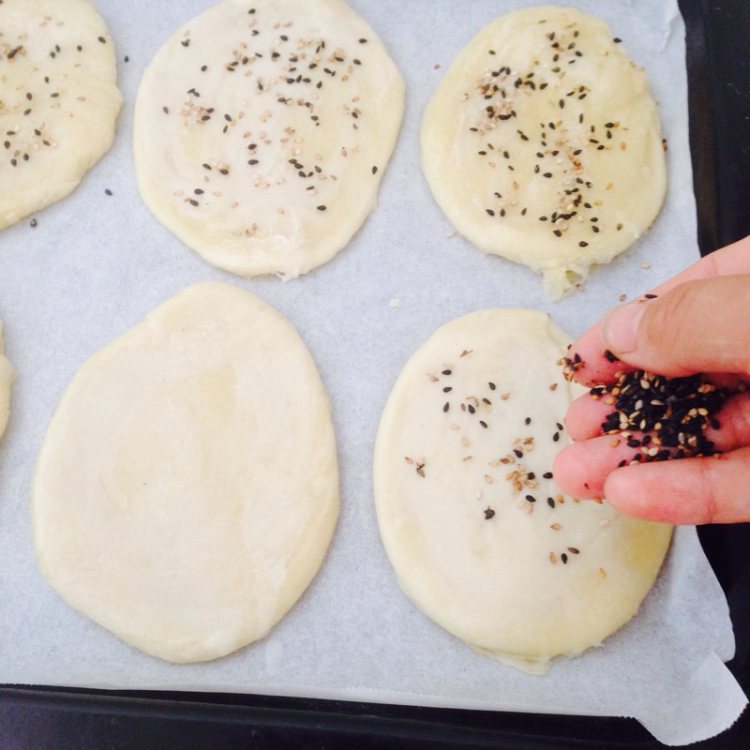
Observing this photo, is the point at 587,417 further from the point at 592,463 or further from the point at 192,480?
the point at 192,480

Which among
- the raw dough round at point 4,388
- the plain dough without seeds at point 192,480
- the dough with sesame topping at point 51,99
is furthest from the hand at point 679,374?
the dough with sesame topping at point 51,99

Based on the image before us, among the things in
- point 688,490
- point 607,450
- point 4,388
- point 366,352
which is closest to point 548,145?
point 366,352

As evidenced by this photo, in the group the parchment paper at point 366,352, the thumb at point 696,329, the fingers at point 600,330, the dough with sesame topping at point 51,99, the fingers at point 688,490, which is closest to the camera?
the thumb at point 696,329

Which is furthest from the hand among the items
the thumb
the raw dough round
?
the raw dough round

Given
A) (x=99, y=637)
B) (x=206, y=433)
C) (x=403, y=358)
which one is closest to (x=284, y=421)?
(x=206, y=433)

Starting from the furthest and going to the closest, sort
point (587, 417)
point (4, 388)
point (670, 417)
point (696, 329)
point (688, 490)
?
point (4, 388)
point (587, 417)
point (670, 417)
point (688, 490)
point (696, 329)

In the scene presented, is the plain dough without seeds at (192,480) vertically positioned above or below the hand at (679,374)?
below

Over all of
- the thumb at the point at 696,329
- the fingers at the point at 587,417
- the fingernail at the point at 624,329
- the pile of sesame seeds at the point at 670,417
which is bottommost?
the fingers at the point at 587,417

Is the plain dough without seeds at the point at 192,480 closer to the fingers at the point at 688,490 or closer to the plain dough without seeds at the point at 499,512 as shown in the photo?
the plain dough without seeds at the point at 499,512
